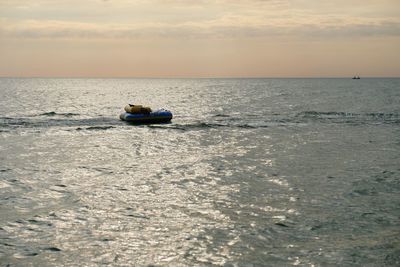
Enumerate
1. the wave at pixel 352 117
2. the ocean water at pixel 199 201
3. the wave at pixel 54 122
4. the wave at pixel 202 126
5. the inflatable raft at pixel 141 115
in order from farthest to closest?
1. the wave at pixel 352 117
2. the inflatable raft at pixel 141 115
3. the wave at pixel 202 126
4. the wave at pixel 54 122
5. the ocean water at pixel 199 201

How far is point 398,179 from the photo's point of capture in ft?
83.9

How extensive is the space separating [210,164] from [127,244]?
15342 mm

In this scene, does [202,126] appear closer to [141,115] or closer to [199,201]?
[141,115]

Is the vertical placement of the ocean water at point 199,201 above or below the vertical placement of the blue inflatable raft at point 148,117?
below

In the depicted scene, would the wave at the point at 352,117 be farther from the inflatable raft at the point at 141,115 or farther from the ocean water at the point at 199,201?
the inflatable raft at the point at 141,115

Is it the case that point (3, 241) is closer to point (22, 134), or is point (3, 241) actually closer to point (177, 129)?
point (22, 134)

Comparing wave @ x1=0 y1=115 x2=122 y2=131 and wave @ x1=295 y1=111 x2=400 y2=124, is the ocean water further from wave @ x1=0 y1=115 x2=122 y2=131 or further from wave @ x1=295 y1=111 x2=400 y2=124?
wave @ x1=295 y1=111 x2=400 y2=124

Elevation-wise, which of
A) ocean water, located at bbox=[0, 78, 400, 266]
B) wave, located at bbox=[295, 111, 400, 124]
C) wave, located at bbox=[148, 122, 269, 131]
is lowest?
ocean water, located at bbox=[0, 78, 400, 266]

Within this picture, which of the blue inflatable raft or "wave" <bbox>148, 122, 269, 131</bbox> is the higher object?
the blue inflatable raft

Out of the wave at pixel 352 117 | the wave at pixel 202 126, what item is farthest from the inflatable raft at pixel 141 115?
the wave at pixel 352 117

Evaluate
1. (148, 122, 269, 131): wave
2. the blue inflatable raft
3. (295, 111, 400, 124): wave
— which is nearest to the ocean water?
(148, 122, 269, 131): wave

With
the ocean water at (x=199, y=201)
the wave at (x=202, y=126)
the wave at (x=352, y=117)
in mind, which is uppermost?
the wave at (x=352, y=117)

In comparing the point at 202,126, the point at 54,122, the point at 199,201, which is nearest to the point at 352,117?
the point at 202,126

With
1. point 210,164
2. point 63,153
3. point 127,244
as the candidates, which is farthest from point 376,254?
point 63,153
